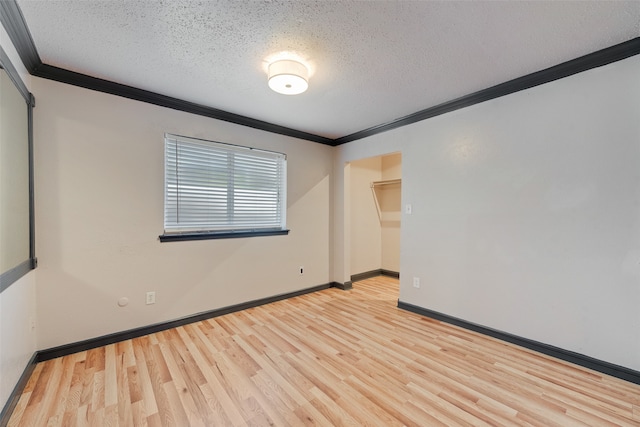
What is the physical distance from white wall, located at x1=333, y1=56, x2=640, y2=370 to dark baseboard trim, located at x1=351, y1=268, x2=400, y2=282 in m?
1.59

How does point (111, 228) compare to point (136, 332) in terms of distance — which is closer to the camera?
point (111, 228)

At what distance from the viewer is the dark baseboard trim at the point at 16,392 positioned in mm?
1501

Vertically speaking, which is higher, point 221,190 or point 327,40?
point 327,40

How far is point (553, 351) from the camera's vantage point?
2.21 metres

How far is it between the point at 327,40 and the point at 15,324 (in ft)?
9.27

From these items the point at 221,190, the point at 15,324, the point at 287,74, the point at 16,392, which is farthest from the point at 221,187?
the point at 16,392

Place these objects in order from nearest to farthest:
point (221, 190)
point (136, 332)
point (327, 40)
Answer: point (327, 40) → point (136, 332) → point (221, 190)

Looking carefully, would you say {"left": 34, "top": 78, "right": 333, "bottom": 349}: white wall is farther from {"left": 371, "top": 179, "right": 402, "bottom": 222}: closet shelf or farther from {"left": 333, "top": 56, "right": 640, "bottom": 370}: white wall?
{"left": 371, "top": 179, "right": 402, "bottom": 222}: closet shelf

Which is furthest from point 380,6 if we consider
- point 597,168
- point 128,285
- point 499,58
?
point 128,285

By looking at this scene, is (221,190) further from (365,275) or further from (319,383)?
(365,275)

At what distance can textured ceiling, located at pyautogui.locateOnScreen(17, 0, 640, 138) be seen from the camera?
61.6 inches

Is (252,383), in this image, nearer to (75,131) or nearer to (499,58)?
(75,131)

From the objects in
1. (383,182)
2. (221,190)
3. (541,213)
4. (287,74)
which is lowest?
(541,213)

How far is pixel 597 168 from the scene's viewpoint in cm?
202
